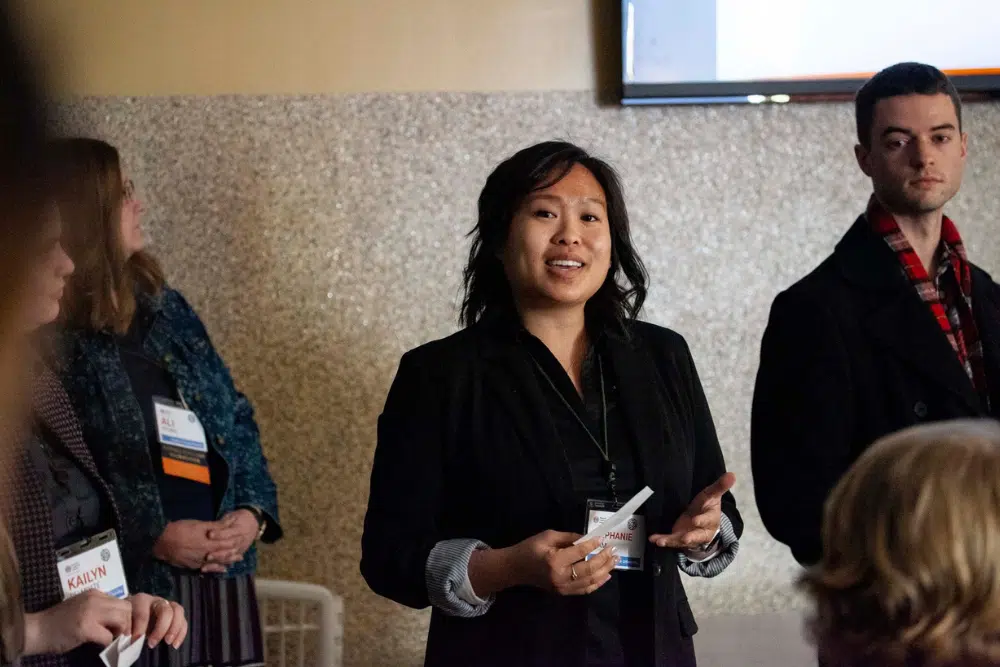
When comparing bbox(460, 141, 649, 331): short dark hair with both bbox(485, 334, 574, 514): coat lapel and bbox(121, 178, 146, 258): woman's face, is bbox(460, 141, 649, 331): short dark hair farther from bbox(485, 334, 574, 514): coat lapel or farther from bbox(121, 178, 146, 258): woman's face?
bbox(121, 178, 146, 258): woman's face

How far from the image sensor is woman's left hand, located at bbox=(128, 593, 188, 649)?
1657 millimetres

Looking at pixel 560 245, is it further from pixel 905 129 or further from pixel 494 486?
pixel 905 129

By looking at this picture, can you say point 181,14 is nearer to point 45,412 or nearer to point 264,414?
point 264,414

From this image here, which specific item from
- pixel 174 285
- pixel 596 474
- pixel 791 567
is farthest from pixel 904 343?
pixel 174 285

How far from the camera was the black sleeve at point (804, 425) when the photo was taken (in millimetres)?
1812

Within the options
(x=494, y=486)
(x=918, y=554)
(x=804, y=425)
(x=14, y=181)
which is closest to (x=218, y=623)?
(x=494, y=486)

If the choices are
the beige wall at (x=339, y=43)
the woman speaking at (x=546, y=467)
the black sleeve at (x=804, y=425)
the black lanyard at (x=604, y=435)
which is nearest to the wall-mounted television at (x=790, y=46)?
the beige wall at (x=339, y=43)

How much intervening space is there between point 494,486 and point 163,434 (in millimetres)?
861

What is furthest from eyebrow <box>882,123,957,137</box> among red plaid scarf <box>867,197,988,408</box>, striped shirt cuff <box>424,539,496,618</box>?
striped shirt cuff <box>424,539,496,618</box>

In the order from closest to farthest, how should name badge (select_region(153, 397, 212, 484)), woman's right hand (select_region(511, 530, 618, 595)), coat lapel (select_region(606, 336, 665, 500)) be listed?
woman's right hand (select_region(511, 530, 618, 595)) → coat lapel (select_region(606, 336, 665, 500)) → name badge (select_region(153, 397, 212, 484))

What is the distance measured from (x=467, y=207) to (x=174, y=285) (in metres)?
0.85

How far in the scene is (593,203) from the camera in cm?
187

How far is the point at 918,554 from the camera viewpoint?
1012 millimetres

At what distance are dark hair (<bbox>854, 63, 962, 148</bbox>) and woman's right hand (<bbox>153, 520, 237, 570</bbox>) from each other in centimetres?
159
